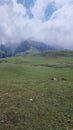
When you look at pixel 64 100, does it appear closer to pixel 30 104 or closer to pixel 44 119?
pixel 30 104

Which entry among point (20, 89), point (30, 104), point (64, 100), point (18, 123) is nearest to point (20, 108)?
point (30, 104)

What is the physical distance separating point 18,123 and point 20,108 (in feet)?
8.91

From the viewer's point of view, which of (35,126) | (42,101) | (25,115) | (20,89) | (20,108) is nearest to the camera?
(35,126)

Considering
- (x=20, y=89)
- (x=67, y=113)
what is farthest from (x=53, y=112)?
(x=20, y=89)

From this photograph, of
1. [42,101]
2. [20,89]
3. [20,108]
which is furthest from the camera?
[20,89]

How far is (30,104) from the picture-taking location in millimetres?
20516

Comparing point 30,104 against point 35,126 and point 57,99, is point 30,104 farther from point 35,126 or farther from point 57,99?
point 35,126

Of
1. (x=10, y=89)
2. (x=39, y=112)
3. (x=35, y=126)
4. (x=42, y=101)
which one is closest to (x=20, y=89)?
(x=10, y=89)

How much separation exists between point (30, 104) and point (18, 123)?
3.74 m

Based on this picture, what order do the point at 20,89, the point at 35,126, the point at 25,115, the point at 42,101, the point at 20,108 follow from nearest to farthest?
the point at 35,126 → the point at 25,115 → the point at 20,108 → the point at 42,101 → the point at 20,89

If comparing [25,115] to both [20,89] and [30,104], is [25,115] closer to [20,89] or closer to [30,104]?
[30,104]

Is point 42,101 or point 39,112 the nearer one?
point 39,112

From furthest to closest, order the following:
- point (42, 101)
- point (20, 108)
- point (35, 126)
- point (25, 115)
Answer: point (42, 101) < point (20, 108) < point (25, 115) < point (35, 126)

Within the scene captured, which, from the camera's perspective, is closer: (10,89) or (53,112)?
(53,112)
